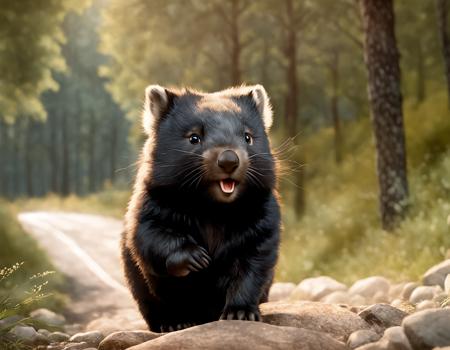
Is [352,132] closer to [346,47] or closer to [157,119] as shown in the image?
[346,47]

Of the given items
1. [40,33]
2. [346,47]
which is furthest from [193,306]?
[346,47]

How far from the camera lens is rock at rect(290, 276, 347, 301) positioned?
8.89 metres

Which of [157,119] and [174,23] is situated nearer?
[157,119]

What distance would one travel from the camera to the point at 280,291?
10.0m

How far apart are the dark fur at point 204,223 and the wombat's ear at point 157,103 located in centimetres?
15

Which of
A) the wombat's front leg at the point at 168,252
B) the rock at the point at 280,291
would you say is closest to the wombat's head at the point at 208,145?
the wombat's front leg at the point at 168,252

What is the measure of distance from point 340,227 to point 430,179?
1897mm

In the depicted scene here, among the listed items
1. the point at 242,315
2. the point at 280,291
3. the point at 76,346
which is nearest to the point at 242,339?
the point at 242,315

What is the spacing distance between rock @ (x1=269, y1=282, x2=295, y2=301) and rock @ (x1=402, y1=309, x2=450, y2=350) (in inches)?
213

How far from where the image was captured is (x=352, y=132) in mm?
28812

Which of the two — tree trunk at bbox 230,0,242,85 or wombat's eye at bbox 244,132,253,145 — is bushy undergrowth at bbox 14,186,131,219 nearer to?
tree trunk at bbox 230,0,242,85

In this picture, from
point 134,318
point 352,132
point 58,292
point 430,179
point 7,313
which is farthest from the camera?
point 352,132

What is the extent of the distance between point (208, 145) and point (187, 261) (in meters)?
0.87

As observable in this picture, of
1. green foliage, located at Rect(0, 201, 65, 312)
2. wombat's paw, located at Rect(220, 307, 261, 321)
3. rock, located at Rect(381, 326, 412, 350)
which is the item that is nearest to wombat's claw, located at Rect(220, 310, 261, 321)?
wombat's paw, located at Rect(220, 307, 261, 321)
